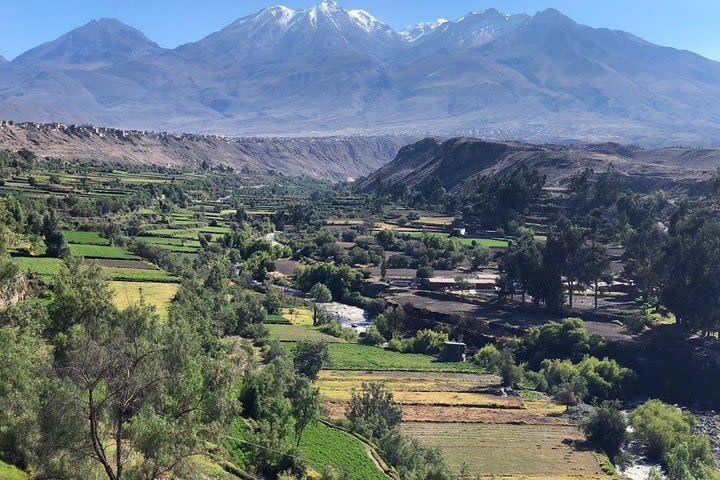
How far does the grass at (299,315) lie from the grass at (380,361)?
6.68 metres

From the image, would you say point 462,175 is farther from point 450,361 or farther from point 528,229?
point 450,361

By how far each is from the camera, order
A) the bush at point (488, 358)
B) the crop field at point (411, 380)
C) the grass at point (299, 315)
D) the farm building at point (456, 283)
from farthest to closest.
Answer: the farm building at point (456, 283) → the grass at point (299, 315) → the bush at point (488, 358) → the crop field at point (411, 380)

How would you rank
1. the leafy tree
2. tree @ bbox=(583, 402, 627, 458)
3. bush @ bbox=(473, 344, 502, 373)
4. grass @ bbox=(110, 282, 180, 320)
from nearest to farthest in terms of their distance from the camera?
1. the leafy tree
2. tree @ bbox=(583, 402, 627, 458)
3. grass @ bbox=(110, 282, 180, 320)
4. bush @ bbox=(473, 344, 502, 373)

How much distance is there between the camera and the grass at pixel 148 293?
4309 centimetres

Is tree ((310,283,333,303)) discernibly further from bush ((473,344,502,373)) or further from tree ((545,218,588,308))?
tree ((545,218,588,308))

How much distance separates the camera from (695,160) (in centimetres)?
13262

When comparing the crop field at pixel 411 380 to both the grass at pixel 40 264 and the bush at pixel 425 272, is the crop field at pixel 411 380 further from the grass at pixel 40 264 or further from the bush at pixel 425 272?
the bush at pixel 425 272

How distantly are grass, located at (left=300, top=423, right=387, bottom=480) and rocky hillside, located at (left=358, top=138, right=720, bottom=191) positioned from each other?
83893 mm

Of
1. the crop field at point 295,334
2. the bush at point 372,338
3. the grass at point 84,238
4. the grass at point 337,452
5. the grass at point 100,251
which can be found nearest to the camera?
the grass at point 337,452

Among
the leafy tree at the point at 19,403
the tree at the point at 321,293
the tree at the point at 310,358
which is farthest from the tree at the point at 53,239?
the leafy tree at the point at 19,403

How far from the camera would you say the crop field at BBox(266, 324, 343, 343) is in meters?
49.8

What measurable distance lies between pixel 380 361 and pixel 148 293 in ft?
51.3

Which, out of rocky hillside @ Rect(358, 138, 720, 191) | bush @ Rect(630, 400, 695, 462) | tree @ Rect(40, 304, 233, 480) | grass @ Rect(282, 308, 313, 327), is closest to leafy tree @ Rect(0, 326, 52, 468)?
tree @ Rect(40, 304, 233, 480)

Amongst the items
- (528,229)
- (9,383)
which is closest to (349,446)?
(9,383)
